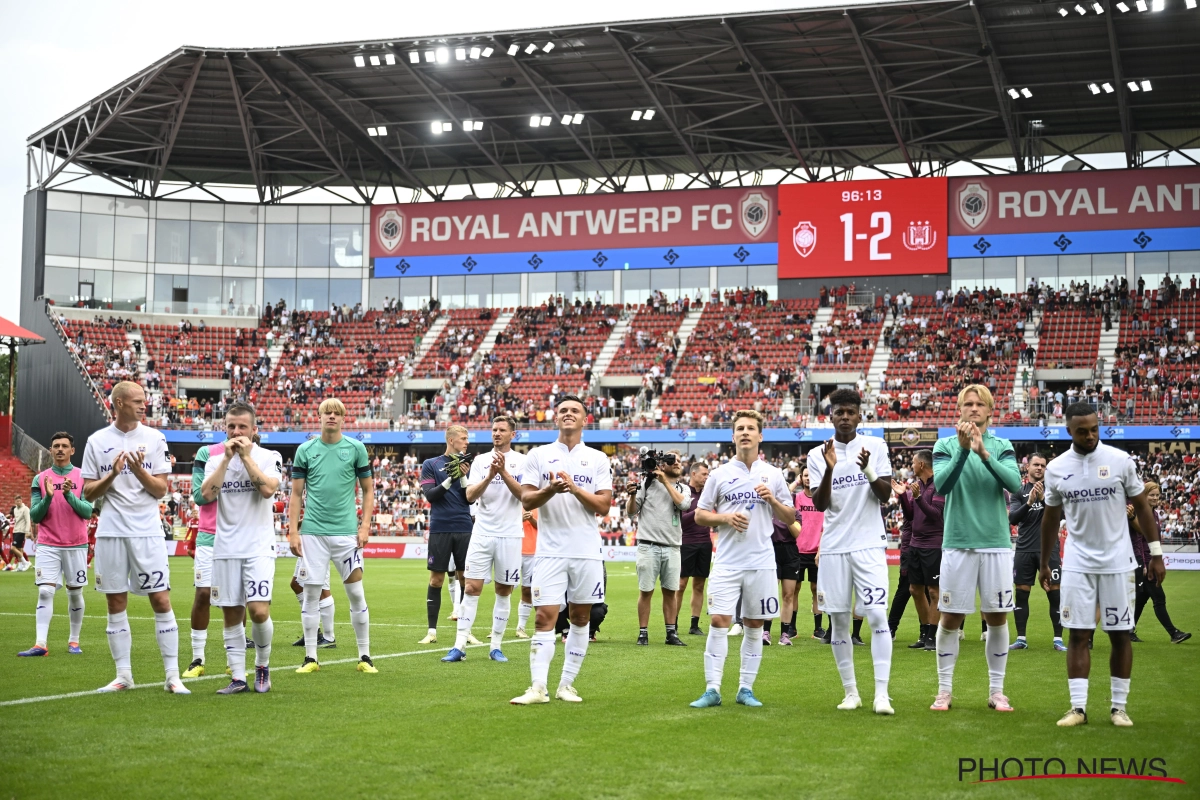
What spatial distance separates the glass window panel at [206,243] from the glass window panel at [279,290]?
2.62 m

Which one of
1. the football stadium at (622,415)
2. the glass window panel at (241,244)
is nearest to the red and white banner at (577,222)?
the football stadium at (622,415)

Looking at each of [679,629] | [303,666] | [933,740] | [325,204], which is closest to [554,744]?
[933,740]

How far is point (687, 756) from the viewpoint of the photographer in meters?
7.23

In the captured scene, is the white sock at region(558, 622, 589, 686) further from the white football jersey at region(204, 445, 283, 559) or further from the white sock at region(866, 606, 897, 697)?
the white football jersey at region(204, 445, 283, 559)

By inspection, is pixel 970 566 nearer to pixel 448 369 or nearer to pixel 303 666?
pixel 303 666

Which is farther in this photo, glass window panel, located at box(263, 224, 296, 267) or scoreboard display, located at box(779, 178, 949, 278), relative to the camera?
glass window panel, located at box(263, 224, 296, 267)

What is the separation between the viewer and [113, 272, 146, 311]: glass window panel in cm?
5938

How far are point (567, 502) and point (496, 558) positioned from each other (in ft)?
11.7

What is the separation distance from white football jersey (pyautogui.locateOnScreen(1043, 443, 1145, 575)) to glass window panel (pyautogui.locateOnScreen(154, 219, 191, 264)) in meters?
58.0

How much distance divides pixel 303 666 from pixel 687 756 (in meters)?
5.32

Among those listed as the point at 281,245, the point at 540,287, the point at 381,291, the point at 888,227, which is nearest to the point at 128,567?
the point at 888,227

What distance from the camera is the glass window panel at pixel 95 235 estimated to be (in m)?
58.9

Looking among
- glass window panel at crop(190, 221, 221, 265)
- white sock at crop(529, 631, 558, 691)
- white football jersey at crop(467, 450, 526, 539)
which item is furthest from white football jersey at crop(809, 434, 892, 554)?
glass window panel at crop(190, 221, 221, 265)

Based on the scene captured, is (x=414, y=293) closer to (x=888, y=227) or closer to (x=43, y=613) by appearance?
(x=888, y=227)
